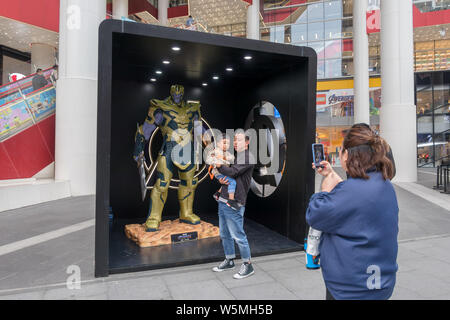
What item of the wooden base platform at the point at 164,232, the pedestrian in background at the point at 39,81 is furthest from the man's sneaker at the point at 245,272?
the pedestrian in background at the point at 39,81

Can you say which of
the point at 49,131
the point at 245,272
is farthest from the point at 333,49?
the point at 245,272

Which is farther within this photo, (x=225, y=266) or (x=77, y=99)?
(x=77, y=99)

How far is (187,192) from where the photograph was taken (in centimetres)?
514

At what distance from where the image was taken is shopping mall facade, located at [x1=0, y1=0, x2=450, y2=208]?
29.5 ft

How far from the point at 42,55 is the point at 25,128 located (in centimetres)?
705

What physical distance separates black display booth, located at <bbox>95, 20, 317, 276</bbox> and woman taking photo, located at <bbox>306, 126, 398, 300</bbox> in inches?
97.5

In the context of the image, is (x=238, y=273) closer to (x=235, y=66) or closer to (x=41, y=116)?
(x=235, y=66)

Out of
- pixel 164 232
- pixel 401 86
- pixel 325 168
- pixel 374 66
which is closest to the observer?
pixel 325 168

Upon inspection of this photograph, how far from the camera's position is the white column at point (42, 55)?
14.2m

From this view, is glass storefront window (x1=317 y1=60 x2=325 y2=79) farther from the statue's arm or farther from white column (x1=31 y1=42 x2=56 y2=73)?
the statue's arm

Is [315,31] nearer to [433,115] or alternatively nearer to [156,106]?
[433,115]

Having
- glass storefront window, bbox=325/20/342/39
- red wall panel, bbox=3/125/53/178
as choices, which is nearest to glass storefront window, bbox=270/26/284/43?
glass storefront window, bbox=325/20/342/39

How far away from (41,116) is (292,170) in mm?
8543
